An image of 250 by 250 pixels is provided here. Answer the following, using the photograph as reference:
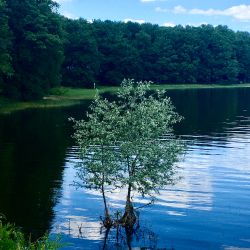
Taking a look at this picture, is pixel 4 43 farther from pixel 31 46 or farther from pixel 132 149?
pixel 132 149

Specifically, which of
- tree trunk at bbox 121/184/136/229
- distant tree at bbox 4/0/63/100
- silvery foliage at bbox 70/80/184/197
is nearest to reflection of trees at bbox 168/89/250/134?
distant tree at bbox 4/0/63/100

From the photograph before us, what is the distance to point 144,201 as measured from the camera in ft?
132

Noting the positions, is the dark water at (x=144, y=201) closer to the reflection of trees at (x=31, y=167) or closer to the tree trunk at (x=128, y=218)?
the reflection of trees at (x=31, y=167)

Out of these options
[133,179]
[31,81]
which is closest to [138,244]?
[133,179]

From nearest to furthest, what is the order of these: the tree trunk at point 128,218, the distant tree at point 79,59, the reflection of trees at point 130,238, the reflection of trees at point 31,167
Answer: the reflection of trees at point 130,238 < the tree trunk at point 128,218 < the reflection of trees at point 31,167 < the distant tree at point 79,59

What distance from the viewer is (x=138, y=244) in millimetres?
31766

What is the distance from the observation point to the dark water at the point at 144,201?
3288cm

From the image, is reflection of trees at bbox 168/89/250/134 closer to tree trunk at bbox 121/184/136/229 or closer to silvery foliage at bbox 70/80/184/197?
silvery foliage at bbox 70/80/184/197

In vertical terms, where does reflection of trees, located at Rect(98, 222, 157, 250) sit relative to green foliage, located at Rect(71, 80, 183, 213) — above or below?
below

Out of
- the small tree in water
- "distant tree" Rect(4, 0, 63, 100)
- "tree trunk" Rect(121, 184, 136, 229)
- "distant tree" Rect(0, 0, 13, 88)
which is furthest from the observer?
"distant tree" Rect(4, 0, 63, 100)

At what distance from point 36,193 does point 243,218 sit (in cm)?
1640

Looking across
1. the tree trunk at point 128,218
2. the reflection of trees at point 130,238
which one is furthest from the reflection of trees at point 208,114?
the reflection of trees at point 130,238

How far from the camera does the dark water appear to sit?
1294 inches

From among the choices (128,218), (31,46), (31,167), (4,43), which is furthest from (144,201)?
(31,46)
